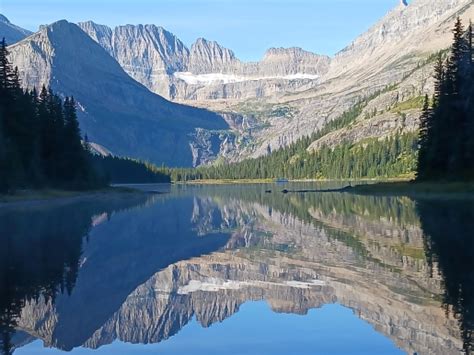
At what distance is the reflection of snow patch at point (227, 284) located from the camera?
1093 inches

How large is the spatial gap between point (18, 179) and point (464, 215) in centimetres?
6385

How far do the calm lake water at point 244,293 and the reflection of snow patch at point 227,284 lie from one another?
0.15 feet

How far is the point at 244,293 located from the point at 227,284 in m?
2.28

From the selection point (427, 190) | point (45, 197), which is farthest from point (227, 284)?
point (45, 197)

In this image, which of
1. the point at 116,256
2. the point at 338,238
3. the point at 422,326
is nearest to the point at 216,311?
the point at 422,326

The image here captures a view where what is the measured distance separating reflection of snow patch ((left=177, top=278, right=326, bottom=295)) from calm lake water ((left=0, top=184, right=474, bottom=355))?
0.05 metres

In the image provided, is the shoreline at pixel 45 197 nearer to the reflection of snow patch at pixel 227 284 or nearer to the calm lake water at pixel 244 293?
the calm lake water at pixel 244 293

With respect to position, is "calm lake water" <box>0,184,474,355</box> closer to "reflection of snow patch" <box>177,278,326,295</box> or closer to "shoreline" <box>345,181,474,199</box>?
"reflection of snow patch" <box>177,278,326,295</box>

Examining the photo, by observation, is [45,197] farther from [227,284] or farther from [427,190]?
[227,284]

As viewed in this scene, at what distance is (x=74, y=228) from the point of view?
2215 inches

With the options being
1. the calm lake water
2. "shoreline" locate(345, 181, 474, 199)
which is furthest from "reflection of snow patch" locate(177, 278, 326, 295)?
"shoreline" locate(345, 181, 474, 199)

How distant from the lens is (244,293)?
88.2ft

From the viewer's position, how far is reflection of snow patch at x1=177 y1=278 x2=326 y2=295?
2777 cm

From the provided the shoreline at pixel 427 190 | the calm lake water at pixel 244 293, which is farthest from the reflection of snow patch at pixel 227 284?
the shoreline at pixel 427 190
